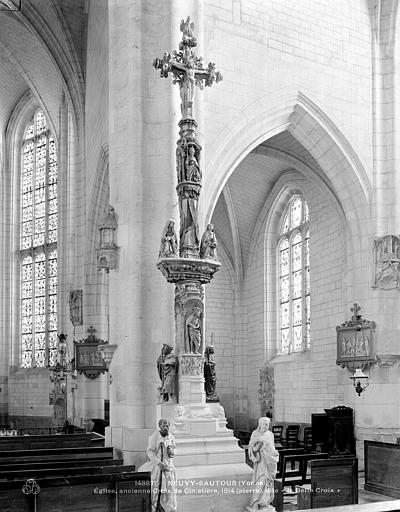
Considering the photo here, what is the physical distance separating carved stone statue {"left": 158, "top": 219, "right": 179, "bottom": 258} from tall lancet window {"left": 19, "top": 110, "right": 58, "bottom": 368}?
16105 millimetres

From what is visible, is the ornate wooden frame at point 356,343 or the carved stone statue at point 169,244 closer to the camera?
the carved stone statue at point 169,244

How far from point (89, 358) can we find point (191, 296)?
31.8ft

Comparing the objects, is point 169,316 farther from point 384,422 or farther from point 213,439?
point 384,422

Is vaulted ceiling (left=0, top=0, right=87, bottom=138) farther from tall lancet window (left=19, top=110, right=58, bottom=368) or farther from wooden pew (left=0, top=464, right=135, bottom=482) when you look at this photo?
wooden pew (left=0, top=464, right=135, bottom=482)

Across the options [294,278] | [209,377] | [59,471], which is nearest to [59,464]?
[59,471]

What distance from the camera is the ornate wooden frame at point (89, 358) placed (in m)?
20.6

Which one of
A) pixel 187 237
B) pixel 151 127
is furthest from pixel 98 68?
pixel 187 237

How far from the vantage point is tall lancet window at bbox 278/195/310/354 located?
22.5 metres

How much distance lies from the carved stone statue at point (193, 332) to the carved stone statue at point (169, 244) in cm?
86

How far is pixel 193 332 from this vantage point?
11.6 metres

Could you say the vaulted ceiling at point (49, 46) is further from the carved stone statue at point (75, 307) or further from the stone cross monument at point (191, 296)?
the stone cross monument at point (191, 296)

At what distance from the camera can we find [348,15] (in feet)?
59.9

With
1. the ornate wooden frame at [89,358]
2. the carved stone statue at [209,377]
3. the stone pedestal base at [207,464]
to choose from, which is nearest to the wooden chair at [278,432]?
the ornate wooden frame at [89,358]

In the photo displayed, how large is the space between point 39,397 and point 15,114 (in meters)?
10.3
